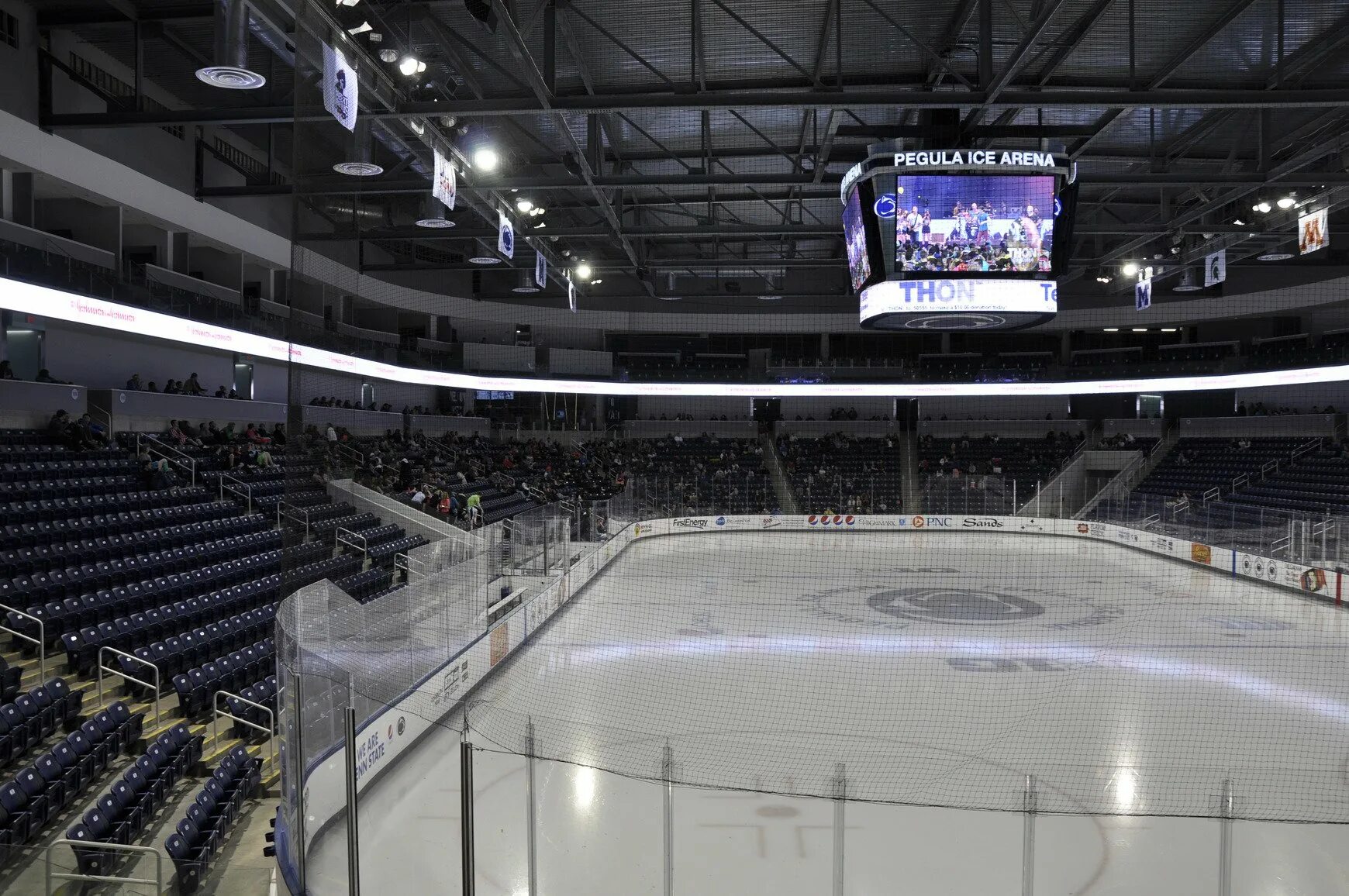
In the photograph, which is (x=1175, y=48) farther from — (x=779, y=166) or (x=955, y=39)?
(x=779, y=166)

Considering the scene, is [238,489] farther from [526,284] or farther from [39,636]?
[526,284]

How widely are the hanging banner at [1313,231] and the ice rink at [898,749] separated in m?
6.91

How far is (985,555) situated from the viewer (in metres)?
23.6

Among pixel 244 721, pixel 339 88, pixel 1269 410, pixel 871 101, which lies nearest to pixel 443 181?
pixel 339 88

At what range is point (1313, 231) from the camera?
16.3 meters

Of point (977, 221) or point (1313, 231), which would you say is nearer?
point (977, 221)

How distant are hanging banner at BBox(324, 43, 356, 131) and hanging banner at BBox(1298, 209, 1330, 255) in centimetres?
1669

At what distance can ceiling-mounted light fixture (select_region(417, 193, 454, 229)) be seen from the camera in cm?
1573

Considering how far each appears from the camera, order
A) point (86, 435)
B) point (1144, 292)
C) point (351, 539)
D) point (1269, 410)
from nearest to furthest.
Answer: point (351, 539) → point (86, 435) → point (1144, 292) → point (1269, 410)

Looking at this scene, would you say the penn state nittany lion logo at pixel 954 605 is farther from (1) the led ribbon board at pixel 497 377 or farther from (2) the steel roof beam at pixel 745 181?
(1) the led ribbon board at pixel 497 377

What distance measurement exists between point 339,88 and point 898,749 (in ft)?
29.3

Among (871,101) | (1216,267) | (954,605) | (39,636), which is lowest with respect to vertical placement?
(954,605)

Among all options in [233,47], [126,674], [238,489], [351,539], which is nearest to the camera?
[126,674]

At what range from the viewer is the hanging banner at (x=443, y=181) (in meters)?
12.9
